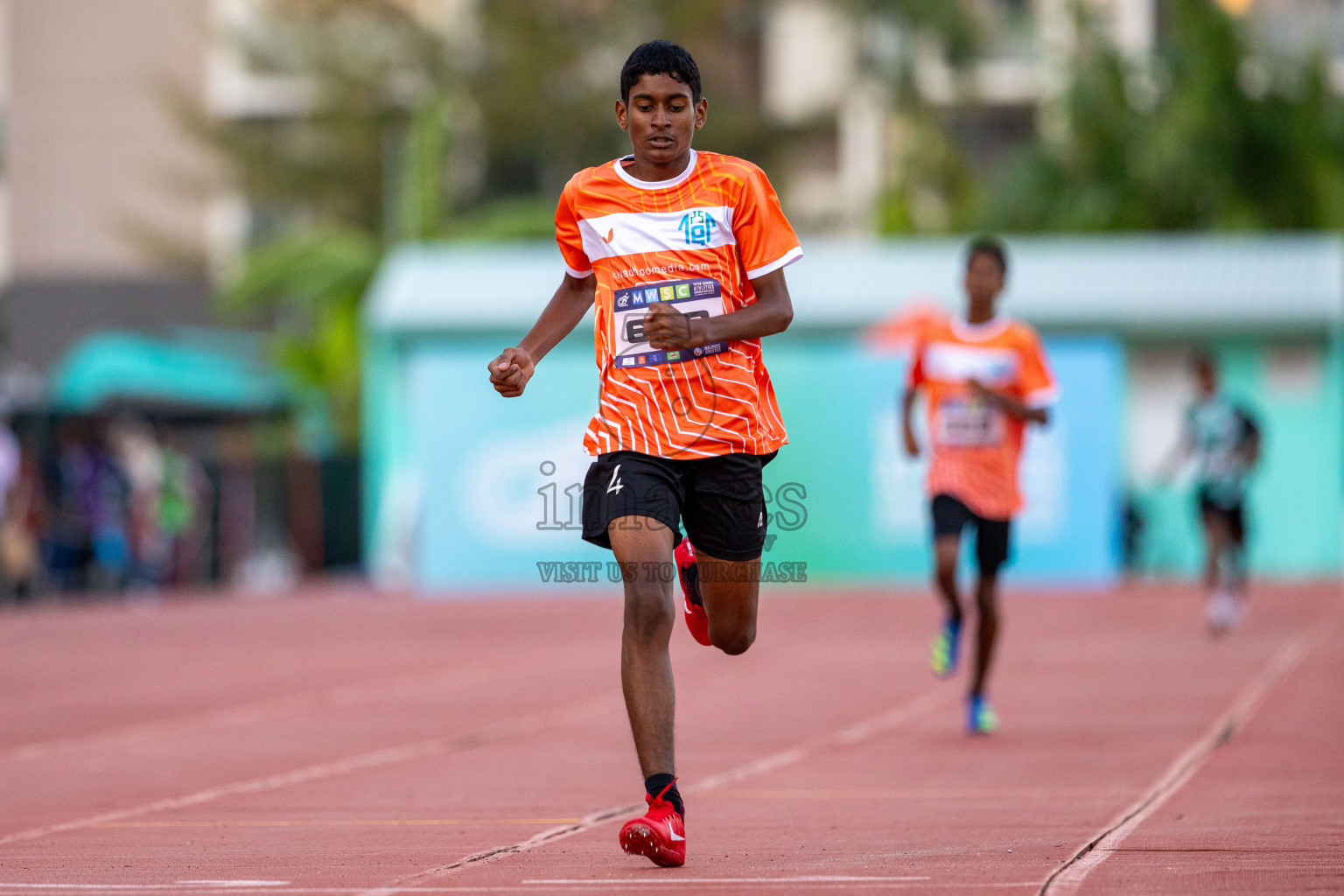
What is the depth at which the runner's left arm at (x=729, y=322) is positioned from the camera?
220 inches

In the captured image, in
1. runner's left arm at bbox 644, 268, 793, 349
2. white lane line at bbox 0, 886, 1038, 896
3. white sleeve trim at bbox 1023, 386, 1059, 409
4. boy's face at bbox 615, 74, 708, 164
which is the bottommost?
white lane line at bbox 0, 886, 1038, 896

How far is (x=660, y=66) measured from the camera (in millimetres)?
5789

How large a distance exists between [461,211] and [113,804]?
36887mm

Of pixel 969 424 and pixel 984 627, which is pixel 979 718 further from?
pixel 969 424

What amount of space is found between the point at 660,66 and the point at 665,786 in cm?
196

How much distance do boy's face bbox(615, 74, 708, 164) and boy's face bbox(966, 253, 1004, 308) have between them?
431 centimetres

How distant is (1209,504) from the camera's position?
16.2m

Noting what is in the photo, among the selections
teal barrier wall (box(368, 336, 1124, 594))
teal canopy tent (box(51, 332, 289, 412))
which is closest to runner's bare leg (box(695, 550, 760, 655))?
teal barrier wall (box(368, 336, 1124, 594))

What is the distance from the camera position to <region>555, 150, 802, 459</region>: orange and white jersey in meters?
5.80

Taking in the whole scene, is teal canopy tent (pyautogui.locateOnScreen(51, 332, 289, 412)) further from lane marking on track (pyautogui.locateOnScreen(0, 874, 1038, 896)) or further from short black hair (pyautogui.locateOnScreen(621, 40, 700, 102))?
lane marking on track (pyautogui.locateOnScreen(0, 874, 1038, 896))

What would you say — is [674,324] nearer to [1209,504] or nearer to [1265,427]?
[1209,504]

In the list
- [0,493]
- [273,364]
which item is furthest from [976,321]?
[273,364]

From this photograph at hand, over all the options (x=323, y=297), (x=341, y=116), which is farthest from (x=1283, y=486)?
(x=341, y=116)

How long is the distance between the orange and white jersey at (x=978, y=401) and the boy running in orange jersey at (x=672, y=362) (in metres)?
3.98
